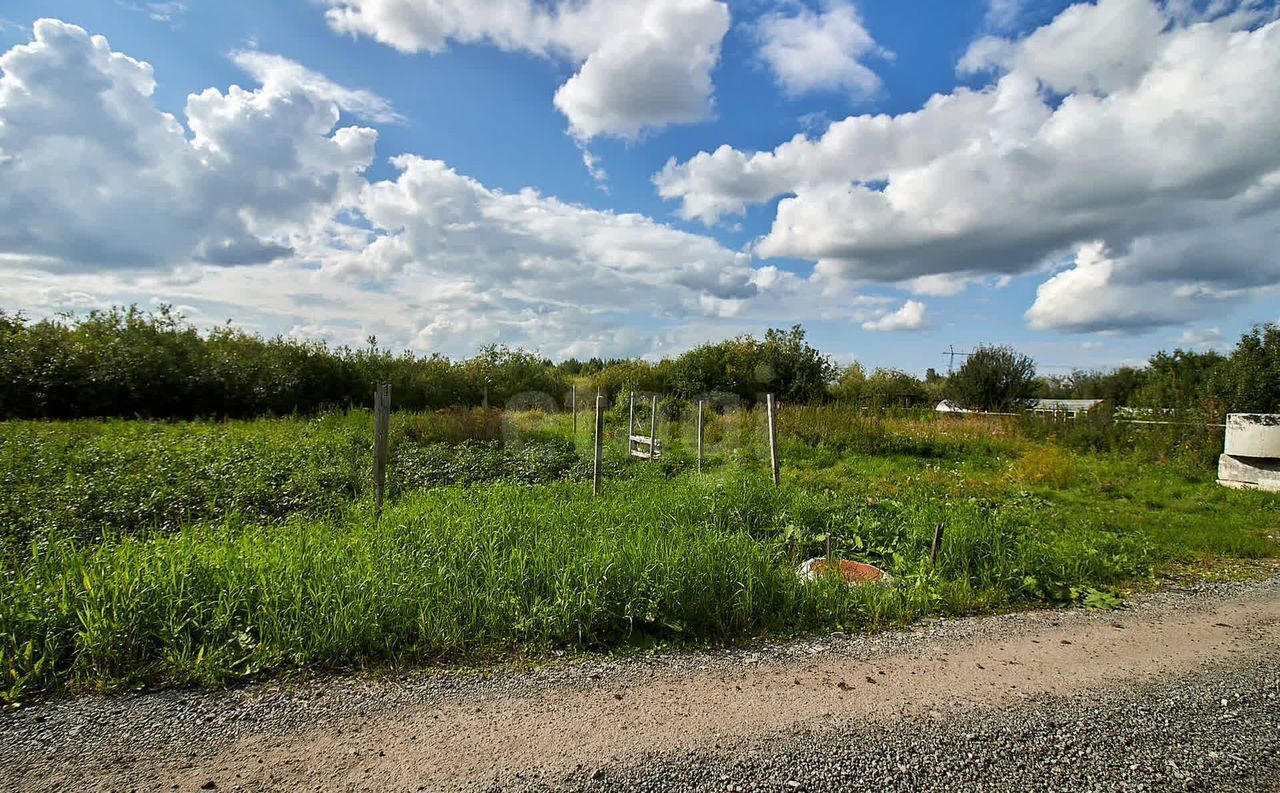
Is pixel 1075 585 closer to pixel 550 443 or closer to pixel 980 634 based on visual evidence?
pixel 980 634

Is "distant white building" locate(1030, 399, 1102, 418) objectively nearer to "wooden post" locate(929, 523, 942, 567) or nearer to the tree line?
the tree line

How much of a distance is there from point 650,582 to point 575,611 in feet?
1.84

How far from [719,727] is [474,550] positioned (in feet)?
7.69

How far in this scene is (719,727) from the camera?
2.68m

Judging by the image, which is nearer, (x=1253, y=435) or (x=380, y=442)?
(x=380, y=442)

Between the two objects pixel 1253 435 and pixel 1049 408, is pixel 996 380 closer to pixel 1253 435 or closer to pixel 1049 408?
pixel 1049 408

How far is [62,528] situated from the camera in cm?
543

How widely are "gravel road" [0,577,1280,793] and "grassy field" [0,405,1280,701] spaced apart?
358mm

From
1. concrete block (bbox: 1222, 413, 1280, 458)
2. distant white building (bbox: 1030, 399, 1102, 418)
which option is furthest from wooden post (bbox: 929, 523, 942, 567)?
distant white building (bbox: 1030, 399, 1102, 418)

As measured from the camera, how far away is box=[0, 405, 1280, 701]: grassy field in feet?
10.8

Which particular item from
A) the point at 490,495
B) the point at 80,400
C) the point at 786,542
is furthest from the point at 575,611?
the point at 80,400

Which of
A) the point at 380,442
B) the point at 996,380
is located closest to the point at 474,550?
the point at 380,442

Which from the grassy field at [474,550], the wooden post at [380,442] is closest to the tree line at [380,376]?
the grassy field at [474,550]

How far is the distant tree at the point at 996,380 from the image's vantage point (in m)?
26.7
